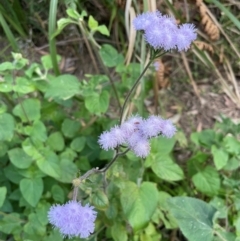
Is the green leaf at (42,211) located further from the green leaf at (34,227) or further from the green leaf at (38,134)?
the green leaf at (38,134)

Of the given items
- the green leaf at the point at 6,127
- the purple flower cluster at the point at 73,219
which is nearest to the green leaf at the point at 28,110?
the green leaf at the point at 6,127

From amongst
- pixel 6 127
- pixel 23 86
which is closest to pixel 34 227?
pixel 6 127

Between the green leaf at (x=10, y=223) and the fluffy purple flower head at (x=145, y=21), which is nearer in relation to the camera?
the fluffy purple flower head at (x=145, y=21)

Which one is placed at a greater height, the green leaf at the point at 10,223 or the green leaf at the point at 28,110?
the green leaf at the point at 28,110

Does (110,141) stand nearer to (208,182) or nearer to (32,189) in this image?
(32,189)

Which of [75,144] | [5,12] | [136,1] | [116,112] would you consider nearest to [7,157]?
[75,144]

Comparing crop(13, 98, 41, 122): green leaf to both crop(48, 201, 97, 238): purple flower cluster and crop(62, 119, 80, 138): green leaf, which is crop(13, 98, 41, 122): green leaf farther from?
crop(48, 201, 97, 238): purple flower cluster

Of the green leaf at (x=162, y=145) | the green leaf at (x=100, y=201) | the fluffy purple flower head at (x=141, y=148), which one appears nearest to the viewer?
the fluffy purple flower head at (x=141, y=148)

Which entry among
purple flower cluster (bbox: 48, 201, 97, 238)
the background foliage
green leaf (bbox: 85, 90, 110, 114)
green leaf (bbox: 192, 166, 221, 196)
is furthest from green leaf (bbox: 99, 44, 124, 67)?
purple flower cluster (bbox: 48, 201, 97, 238)

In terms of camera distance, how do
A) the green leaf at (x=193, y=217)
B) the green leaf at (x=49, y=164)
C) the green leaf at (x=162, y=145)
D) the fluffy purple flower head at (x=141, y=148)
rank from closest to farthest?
the fluffy purple flower head at (x=141, y=148) → the green leaf at (x=193, y=217) → the green leaf at (x=49, y=164) → the green leaf at (x=162, y=145)
